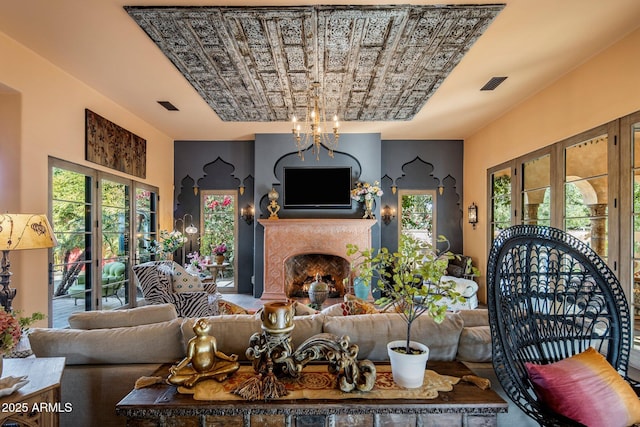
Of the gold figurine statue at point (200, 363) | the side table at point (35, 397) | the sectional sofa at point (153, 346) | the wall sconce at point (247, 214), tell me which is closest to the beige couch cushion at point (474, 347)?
the sectional sofa at point (153, 346)

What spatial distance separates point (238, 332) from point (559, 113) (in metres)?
4.21

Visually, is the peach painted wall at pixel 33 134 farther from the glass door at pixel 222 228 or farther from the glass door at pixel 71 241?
the glass door at pixel 222 228

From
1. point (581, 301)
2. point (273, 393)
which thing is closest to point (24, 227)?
point (273, 393)

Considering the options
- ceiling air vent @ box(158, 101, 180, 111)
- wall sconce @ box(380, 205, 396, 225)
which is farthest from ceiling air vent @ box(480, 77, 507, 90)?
ceiling air vent @ box(158, 101, 180, 111)

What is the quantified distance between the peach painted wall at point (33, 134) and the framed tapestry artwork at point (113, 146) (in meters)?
0.13

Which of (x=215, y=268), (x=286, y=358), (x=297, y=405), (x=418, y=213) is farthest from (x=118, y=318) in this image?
(x=418, y=213)

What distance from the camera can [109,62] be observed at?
3.32 meters

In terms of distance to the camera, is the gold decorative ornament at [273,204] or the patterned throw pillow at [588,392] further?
the gold decorative ornament at [273,204]

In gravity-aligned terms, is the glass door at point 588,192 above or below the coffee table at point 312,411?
above

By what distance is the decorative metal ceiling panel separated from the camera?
2.55 meters

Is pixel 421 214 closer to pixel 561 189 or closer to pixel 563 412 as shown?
pixel 561 189

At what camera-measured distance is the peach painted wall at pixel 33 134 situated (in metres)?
2.99

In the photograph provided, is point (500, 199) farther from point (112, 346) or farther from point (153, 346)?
point (112, 346)

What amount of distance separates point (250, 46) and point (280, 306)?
102 inches
